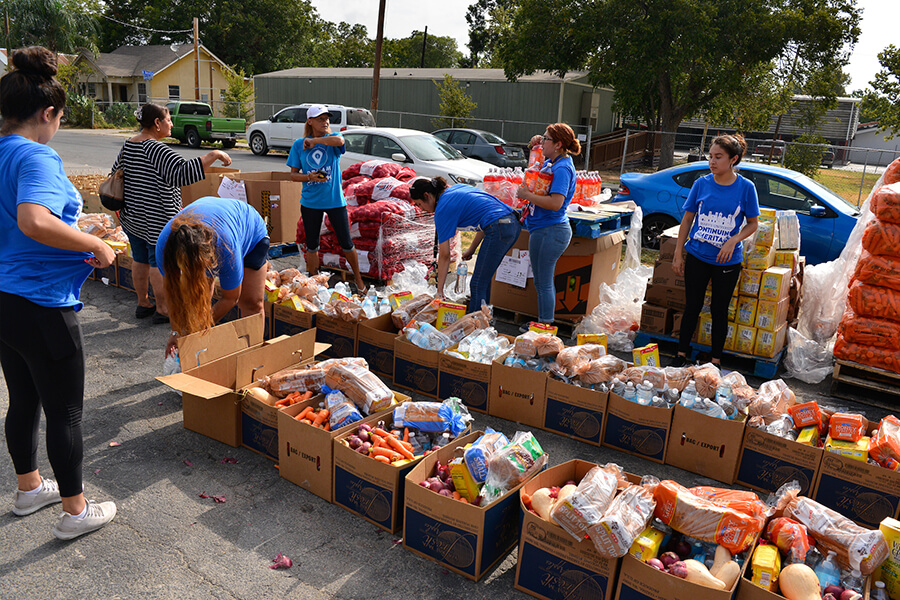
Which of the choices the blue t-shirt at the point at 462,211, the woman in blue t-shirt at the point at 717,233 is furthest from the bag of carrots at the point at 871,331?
the blue t-shirt at the point at 462,211

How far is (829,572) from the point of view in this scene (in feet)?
8.32

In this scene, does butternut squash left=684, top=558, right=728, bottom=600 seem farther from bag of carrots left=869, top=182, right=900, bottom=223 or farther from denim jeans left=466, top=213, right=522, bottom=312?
bag of carrots left=869, top=182, right=900, bottom=223

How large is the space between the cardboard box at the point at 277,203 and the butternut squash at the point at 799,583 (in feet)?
21.5

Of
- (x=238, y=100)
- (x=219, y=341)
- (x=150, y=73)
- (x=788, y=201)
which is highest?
(x=150, y=73)

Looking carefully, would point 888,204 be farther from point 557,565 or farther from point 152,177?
point 152,177

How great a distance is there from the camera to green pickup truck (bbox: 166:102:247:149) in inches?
922

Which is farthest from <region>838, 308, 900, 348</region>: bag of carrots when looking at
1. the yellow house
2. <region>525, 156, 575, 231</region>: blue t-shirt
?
the yellow house

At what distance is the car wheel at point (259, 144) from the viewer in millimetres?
21859

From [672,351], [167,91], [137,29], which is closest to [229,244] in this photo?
[672,351]

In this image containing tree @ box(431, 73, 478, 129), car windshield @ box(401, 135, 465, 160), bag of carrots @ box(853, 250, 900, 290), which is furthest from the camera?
tree @ box(431, 73, 478, 129)

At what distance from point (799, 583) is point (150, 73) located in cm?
4288

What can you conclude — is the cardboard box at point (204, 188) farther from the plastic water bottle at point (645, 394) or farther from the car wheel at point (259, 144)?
the car wheel at point (259, 144)

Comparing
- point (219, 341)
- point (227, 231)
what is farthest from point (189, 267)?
point (219, 341)

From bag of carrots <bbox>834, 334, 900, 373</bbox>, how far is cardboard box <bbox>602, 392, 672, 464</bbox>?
2.23 meters
